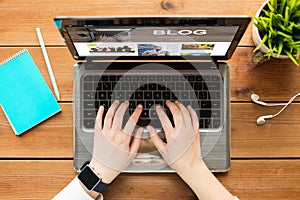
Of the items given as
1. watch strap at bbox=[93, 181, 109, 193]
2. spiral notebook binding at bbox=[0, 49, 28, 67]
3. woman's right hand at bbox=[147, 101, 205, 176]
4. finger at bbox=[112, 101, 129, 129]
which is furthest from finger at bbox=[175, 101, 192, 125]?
spiral notebook binding at bbox=[0, 49, 28, 67]

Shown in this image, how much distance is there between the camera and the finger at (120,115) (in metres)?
0.92

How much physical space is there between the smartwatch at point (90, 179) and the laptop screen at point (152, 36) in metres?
0.23

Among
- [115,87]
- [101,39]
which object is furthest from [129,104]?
[101,39]

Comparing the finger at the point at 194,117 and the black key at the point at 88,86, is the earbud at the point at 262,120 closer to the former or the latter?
the finger at the point at 194,117

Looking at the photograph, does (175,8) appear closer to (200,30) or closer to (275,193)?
(200,30)

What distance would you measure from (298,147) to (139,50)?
1.27 feet

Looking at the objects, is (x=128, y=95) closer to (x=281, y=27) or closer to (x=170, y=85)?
(x=170, y=85)

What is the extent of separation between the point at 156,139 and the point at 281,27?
322 mm

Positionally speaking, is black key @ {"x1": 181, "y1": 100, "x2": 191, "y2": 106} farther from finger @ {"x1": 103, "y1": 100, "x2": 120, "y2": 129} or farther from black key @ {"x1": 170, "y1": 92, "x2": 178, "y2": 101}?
finger @ {"x1": 103, "y1": 100, "x2": 120, "y2": 129}

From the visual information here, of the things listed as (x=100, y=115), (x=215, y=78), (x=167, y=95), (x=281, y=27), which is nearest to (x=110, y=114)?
(x=100, y=115)

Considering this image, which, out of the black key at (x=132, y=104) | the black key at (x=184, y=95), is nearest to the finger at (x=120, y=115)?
the black key at (x=132, y=104)

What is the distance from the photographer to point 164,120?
36.0 inches

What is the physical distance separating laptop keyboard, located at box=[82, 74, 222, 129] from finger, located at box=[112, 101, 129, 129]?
10mm

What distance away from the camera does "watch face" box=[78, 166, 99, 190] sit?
0.91 m
